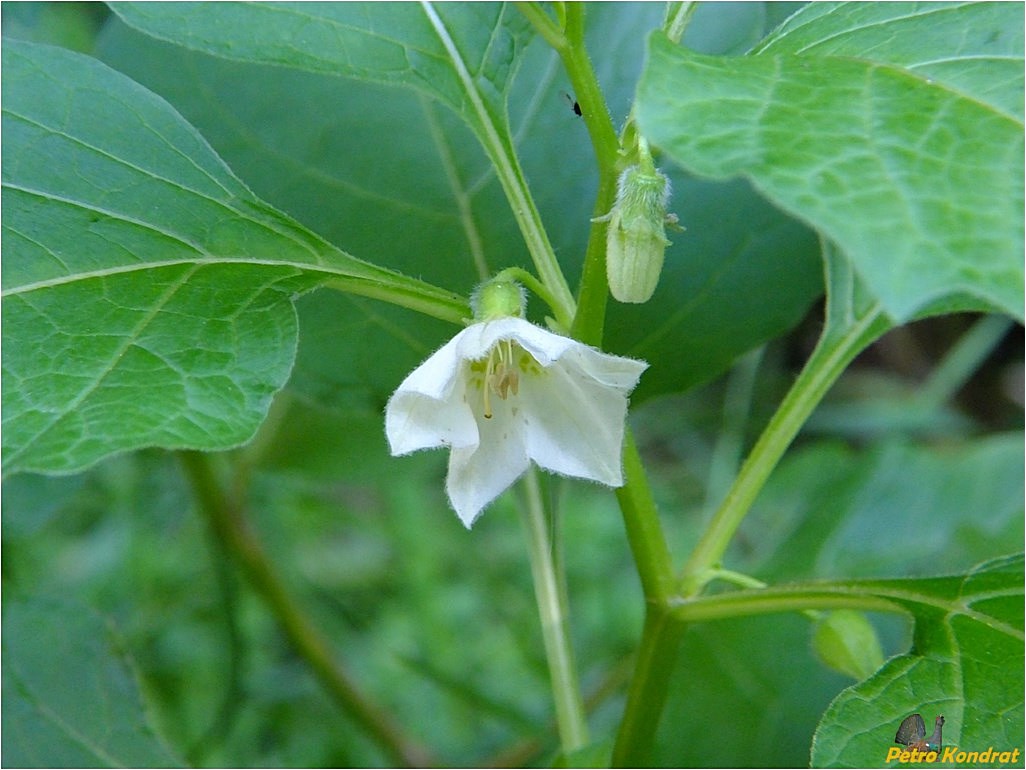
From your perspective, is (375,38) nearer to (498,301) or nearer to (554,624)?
(498,301)

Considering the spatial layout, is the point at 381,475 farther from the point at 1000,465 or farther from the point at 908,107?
the point at 908,107

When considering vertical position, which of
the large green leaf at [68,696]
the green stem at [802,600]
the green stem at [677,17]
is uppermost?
the green stem at [677,17]

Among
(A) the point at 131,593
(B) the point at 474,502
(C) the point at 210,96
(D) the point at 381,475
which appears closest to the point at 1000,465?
(D) the point at 381,475

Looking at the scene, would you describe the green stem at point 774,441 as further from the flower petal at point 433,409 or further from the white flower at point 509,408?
the flower petal at point 433,409

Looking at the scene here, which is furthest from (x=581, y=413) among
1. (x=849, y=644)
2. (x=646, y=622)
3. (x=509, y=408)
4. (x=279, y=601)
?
(x=279, y=601)

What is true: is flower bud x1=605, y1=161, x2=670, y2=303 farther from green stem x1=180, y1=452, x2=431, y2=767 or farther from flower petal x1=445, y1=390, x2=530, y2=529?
green stem x1=180, y1=452, x2=431, y2=767

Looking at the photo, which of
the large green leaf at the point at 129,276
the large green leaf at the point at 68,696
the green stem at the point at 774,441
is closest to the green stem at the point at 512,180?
the large green leaf at the point at 129,276

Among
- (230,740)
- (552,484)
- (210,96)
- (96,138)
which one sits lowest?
(230,740)
